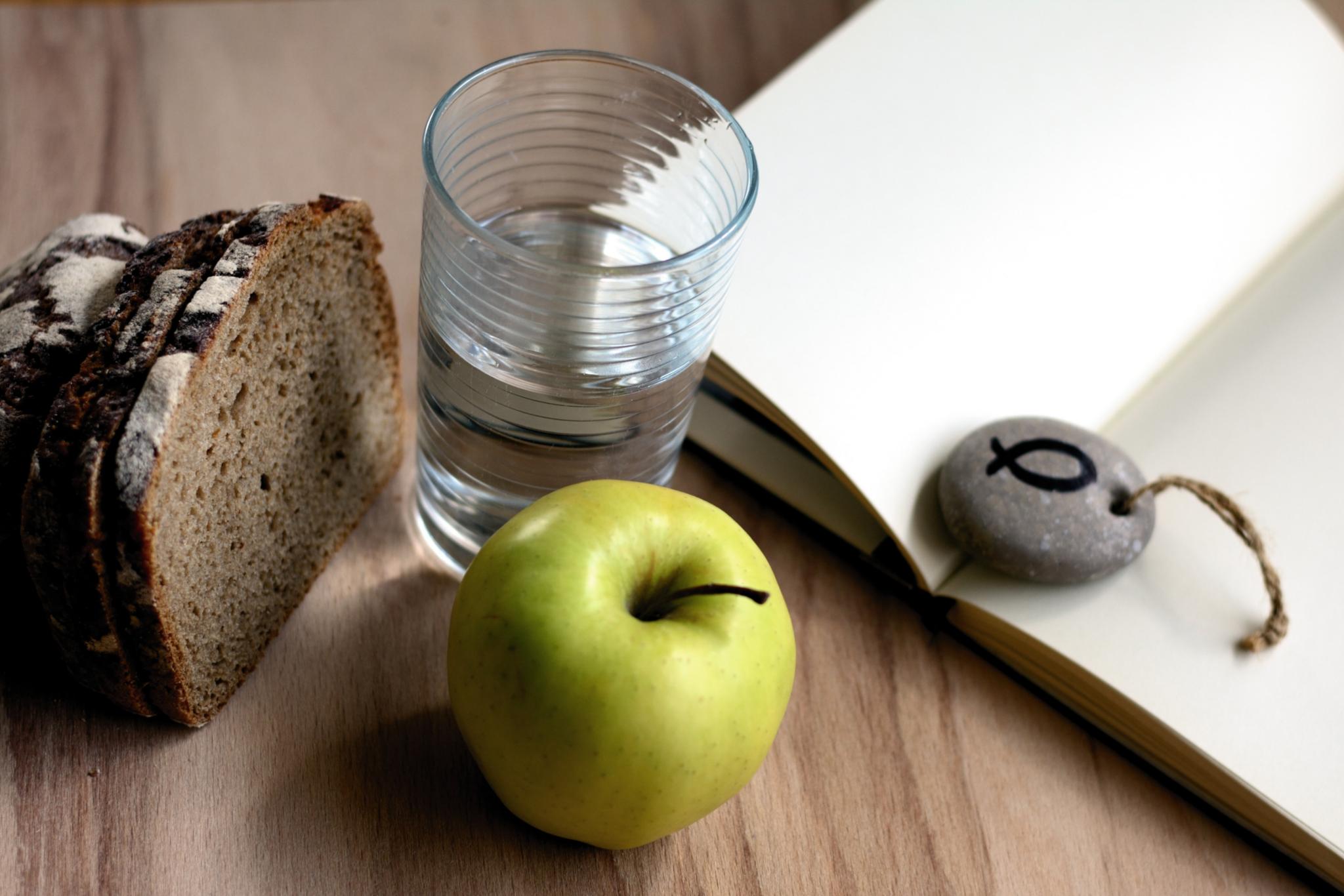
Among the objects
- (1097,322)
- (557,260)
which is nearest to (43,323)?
(557,260)

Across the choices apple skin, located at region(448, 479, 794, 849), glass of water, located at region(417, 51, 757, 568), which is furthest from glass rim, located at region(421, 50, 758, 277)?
apple skin, located at region(448, 479, 794, 849)

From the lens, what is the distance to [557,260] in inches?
24.7

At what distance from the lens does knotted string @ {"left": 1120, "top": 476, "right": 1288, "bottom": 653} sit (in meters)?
0.73

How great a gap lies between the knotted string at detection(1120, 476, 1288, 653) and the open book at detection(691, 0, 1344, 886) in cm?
1

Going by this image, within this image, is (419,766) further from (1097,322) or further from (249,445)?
(1097,322)

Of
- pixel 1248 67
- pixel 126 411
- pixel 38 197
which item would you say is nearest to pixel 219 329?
pixel 126 411

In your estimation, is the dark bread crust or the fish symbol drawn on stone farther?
the fish symbol drawn on stone

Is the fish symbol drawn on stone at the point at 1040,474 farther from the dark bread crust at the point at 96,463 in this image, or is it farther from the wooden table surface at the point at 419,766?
the dark bread crust at the point at 96,463

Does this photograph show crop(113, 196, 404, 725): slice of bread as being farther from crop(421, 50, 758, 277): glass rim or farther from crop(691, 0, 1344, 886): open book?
crop(691, 0, 1344, 886): open book

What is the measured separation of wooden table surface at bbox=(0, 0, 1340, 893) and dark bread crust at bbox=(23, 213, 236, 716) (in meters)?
0.07

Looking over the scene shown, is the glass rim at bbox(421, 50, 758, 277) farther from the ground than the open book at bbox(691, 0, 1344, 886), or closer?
farther from the ground

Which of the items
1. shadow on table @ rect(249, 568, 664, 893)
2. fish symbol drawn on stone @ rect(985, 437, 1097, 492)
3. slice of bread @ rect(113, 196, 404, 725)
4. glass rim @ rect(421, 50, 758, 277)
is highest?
glass rim @ rect(421, 50, 758, 277)

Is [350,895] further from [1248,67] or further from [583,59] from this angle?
[1248,67]

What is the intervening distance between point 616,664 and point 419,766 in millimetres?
185
